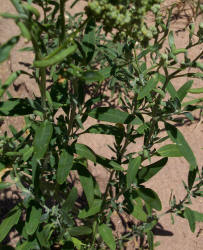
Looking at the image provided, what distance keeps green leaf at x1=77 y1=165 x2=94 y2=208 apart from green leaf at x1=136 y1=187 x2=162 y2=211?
1.40 ft

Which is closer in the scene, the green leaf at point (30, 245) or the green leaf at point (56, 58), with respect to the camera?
the green leaf at point (56, 58)

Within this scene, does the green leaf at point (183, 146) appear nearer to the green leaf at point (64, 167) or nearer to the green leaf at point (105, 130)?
the green leaf at point (105, 130)

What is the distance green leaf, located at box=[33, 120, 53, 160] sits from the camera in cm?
157

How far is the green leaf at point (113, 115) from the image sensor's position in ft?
6.08

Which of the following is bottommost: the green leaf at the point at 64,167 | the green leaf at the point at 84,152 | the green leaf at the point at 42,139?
the green leaf at the point at 64,167

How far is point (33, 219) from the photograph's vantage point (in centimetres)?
213

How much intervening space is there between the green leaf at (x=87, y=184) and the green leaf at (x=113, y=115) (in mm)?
403

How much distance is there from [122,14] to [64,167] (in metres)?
→ 0.87

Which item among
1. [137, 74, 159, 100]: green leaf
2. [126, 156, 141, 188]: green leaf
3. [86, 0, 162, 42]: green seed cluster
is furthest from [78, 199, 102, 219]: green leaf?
[86, 0, 162, 42]: green seed cluster

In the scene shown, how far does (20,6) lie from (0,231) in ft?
5.11

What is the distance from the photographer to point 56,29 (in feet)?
5.44

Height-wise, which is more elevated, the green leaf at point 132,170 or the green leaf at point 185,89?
the green leaf at point 185,89

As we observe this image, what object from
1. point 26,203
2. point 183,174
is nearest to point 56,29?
point 26,203

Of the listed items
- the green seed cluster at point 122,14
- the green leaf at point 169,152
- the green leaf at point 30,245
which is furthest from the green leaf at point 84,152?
the green leaf at point 30,245
